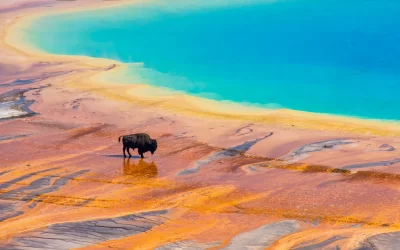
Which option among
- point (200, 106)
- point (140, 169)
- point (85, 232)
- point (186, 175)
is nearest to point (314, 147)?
point (186, 175)

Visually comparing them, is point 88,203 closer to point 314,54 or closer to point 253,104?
point 253,104

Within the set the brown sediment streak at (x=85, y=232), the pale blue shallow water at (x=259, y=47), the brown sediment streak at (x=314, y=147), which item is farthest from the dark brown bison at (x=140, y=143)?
the pale blue shallow water at (x=259, y=47)

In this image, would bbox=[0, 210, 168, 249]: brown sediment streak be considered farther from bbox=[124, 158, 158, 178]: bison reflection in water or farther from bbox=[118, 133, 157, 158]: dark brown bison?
bbox=[118, 133, 157, 158]: dark brown bison

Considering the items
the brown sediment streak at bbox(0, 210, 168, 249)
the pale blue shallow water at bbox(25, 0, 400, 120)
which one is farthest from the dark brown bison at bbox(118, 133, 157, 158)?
the pale blue shallow water at bbox(25, 0, 400, 120)

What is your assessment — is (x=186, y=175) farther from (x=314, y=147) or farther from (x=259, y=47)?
(x=259, y=47)

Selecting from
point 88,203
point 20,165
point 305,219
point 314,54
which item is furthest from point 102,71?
point 305,219

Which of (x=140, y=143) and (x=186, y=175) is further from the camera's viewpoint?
(x=140, y=143)
